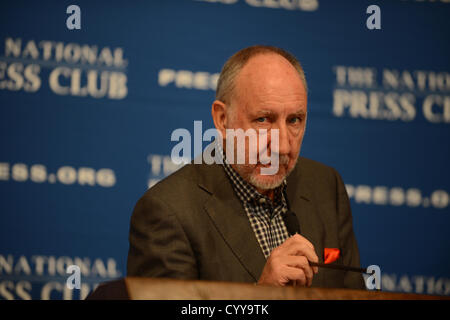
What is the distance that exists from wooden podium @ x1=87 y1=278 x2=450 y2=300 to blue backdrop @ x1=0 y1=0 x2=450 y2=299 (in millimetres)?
1723

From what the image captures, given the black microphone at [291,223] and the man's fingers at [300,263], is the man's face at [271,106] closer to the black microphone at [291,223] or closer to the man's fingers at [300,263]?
the black microphone at [291,223]

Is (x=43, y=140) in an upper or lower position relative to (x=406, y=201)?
upper

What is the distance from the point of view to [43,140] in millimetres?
2646

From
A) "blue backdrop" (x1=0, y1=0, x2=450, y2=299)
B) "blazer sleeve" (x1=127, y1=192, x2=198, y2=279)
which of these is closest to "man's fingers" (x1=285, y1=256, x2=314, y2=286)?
"blazer sleeve" (x1=127, y1=192, x2=198, y2=279)

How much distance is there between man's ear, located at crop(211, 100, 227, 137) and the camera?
1896mm

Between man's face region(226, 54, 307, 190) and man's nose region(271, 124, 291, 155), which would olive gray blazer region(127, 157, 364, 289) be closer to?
man's face region(226, 54, 307, 190)

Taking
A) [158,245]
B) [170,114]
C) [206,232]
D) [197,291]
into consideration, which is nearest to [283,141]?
[206,232]

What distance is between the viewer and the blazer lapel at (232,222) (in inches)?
68.2

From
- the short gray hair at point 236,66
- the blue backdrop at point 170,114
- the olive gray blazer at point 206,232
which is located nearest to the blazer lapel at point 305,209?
the olive gray blazer at point 206,232

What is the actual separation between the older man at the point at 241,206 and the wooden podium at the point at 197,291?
0.64m

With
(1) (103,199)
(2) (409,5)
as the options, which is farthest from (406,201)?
(1) (103,199)

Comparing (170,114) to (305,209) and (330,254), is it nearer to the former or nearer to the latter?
(305,209)

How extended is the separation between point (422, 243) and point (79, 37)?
6.69ft
